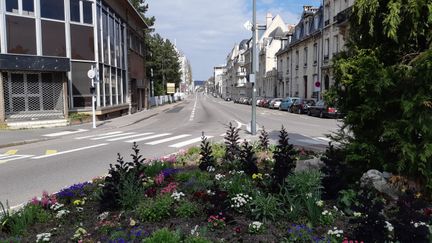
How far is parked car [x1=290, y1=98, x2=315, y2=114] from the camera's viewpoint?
1285 inches

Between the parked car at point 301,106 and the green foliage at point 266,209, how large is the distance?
29245mm

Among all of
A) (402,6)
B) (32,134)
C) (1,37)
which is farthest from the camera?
(1,37)

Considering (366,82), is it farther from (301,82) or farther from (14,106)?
(301,82)

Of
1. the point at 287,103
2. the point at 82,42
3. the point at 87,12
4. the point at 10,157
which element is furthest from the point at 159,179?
the point at 287,103

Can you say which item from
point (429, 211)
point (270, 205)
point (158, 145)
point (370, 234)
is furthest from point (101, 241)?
point (158, 145)

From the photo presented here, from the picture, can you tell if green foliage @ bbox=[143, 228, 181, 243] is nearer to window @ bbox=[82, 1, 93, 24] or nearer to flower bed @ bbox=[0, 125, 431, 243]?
flower bed @ bbox=[0, 125, 431, 243]

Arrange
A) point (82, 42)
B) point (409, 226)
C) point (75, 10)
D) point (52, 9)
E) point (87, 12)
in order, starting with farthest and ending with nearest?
point (87, 12) < point (82, 42) < point (75, 10) < point (52, 9) < point (409, 226)

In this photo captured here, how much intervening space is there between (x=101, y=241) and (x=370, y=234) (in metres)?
2.59

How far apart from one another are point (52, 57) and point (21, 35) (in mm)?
2099

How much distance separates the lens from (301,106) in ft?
111

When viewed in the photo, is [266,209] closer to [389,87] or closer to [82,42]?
[389,87]

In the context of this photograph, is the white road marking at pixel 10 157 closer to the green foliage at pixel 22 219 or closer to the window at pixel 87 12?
the green foliage at pixel 22 219

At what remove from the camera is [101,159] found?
1028cm

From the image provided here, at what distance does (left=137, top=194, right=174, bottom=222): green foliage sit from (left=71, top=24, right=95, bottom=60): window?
2022 cm
